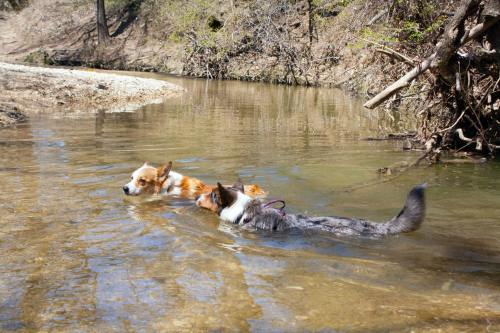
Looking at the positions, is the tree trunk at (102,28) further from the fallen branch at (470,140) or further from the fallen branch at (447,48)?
the fallen branch at (447,48)

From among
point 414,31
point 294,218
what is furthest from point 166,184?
point 414,31

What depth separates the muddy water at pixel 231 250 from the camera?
3.60 metres

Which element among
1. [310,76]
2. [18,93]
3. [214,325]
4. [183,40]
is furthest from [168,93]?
[214,325]

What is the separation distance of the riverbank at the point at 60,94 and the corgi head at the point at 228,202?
7.55 m

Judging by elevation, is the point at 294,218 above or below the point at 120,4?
below

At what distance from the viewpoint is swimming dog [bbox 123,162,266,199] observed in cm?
731

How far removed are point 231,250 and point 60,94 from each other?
43.4 ft

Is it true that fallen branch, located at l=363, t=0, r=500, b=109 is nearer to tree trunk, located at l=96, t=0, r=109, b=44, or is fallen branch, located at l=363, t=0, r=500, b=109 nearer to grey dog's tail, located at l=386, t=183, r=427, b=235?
grey dog's tail, located at l=386, t=183, r=427, b=235

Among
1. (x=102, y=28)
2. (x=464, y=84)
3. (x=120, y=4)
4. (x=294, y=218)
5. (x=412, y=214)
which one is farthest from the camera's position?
(x=120, y=4)

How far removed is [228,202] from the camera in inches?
248

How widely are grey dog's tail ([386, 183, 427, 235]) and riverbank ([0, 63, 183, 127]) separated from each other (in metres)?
9.60

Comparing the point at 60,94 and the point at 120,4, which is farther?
the point at 120,4

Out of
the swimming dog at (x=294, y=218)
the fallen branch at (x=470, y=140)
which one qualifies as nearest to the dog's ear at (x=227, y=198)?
the swimming dog at (x=294, y=218)

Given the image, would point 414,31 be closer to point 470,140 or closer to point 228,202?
point 470,140
